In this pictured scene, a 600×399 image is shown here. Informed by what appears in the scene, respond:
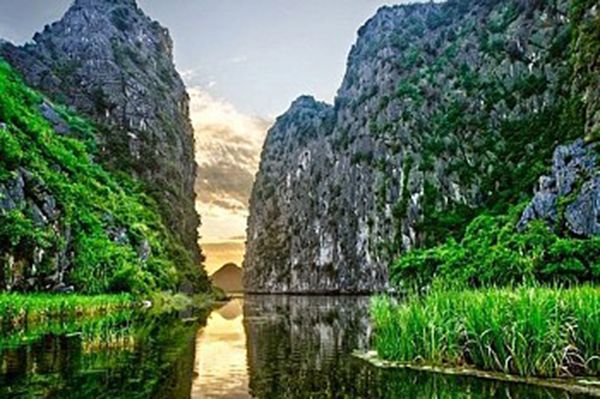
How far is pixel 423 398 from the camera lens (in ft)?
46.8

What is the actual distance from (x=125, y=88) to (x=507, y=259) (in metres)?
101

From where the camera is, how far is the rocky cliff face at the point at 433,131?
383 feet

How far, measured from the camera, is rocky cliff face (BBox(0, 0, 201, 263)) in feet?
Result: 400

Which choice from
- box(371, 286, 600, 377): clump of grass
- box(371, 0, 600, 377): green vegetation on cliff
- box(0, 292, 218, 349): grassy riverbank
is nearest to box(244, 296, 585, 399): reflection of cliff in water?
box(371, 286, 600, 377): clump of grass

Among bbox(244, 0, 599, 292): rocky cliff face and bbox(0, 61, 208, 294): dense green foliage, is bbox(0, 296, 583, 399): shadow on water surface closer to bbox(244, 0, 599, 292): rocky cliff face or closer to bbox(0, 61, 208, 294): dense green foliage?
bbox(0, 61, 208, 294): dense green foliage

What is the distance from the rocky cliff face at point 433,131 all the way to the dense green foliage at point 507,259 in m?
27.5

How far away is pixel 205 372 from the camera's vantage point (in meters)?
18.8

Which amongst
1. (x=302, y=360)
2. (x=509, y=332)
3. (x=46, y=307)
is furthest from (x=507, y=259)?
(x=509, y=332)

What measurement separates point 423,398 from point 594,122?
192ft

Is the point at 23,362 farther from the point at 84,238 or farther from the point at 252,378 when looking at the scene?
the point at 84,238

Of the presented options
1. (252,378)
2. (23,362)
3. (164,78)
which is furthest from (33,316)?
(164,78)

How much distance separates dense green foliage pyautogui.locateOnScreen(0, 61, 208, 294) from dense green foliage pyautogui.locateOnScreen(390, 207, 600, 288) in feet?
86.7

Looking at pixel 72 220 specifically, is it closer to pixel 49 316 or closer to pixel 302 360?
pixel 49 316

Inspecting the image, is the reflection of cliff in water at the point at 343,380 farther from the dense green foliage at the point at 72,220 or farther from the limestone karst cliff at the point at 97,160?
the limestone karst cliff at the point at 97,160
